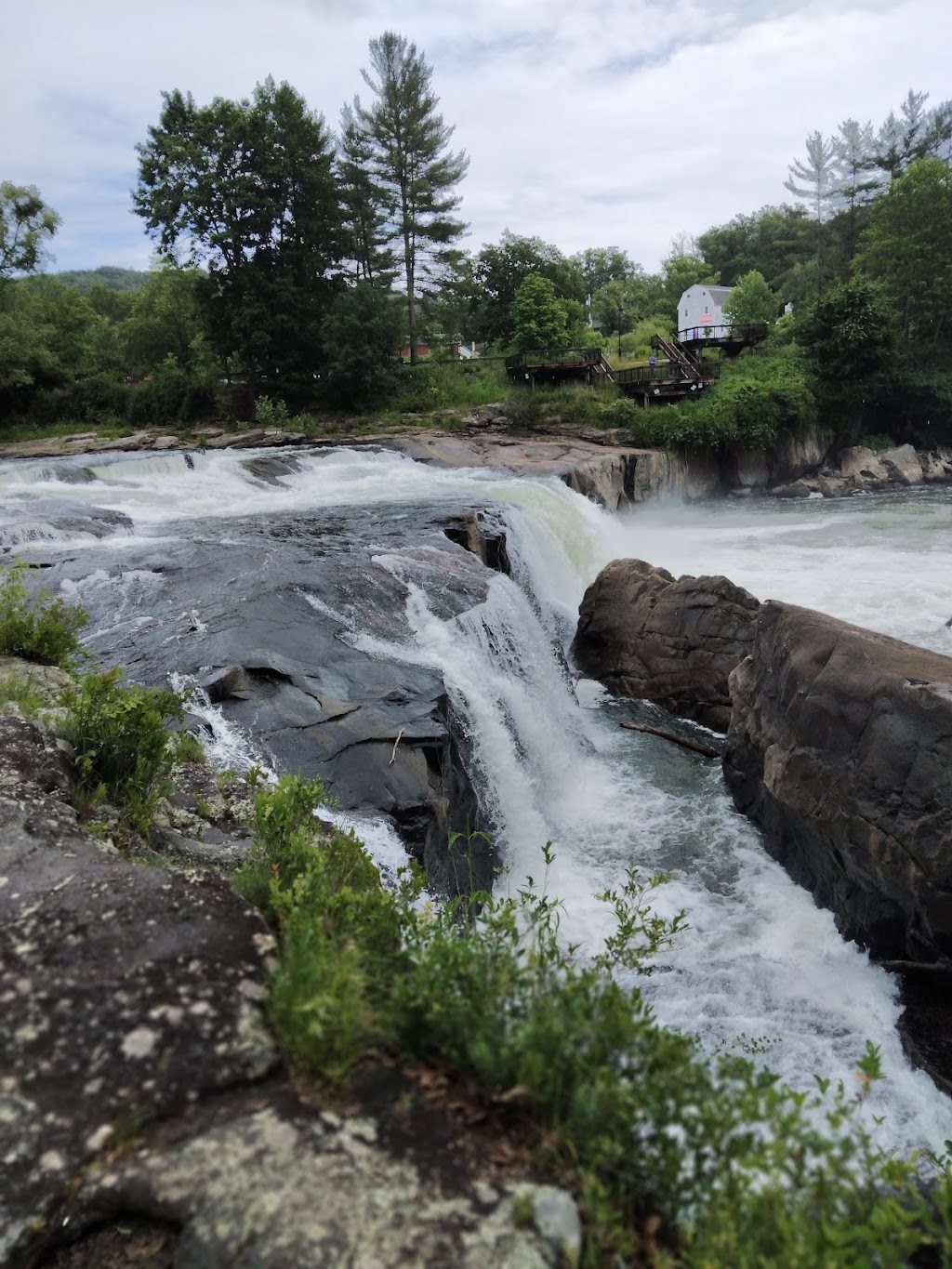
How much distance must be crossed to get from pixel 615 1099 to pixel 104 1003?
57.0 inches

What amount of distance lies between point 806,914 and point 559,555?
8860 mm

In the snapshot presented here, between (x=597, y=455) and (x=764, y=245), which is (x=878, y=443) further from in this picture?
(x=764, y=245)

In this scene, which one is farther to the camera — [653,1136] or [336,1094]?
[336,1094]

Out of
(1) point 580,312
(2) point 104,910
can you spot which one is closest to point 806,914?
(2) point 104,910

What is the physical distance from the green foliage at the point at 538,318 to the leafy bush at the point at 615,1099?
33293mm

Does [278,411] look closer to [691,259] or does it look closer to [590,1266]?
[590,1266]

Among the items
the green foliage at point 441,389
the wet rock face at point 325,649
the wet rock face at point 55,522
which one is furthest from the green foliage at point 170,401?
the wet rock face at point 325,649

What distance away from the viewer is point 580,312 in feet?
132

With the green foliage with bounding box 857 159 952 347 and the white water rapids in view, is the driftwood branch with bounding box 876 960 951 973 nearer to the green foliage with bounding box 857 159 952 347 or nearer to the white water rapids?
the white water rapids

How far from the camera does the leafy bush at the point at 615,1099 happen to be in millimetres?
1651

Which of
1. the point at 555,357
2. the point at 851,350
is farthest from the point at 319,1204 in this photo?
the point at 851,350

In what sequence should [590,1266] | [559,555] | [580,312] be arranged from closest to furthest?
[590,1266] → [559,555] → [580,312]

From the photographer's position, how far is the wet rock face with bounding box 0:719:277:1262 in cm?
191

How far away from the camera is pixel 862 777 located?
17.8 feet
